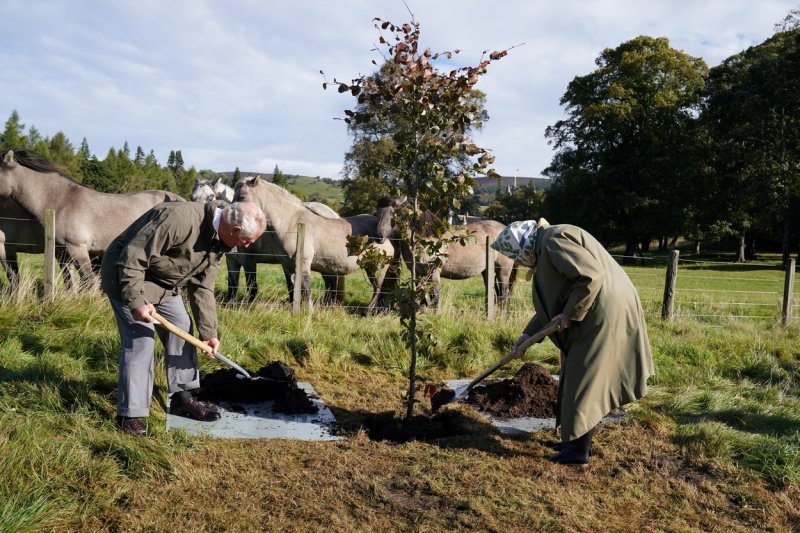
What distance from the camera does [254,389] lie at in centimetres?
570

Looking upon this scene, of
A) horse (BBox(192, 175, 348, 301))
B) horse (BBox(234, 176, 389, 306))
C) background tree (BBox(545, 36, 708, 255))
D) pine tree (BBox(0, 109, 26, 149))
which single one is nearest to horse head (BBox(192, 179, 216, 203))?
horse (BBox(192, 175, 348, 301))

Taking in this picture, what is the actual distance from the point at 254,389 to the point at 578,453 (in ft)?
9.22

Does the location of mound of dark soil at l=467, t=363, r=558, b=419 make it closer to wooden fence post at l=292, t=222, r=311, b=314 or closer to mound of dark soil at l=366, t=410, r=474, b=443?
mound of dark soil at l=366, t=410, r=474, b=443

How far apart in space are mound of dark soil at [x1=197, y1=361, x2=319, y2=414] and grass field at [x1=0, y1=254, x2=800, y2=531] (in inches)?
14.4

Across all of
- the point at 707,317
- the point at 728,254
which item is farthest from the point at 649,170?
the point at 707,317

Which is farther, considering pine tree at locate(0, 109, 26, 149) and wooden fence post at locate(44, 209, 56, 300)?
Result: pine tree at locate(0, 109, 26, 149)

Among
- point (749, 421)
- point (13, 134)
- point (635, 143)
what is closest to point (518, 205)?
point (635, 143)

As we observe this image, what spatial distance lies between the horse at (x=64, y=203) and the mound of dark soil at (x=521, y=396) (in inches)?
217

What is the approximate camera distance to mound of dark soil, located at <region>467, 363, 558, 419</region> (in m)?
5.69

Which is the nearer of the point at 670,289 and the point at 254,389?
the point at 254,389

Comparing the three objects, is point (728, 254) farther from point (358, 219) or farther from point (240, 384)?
point (240, 384)

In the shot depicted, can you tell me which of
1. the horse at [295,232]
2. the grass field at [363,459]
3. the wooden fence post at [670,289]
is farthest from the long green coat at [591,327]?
the wooden fence post at [670,289]

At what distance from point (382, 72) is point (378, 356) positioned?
10.7 feet

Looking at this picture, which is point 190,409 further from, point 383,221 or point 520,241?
point 383,221
